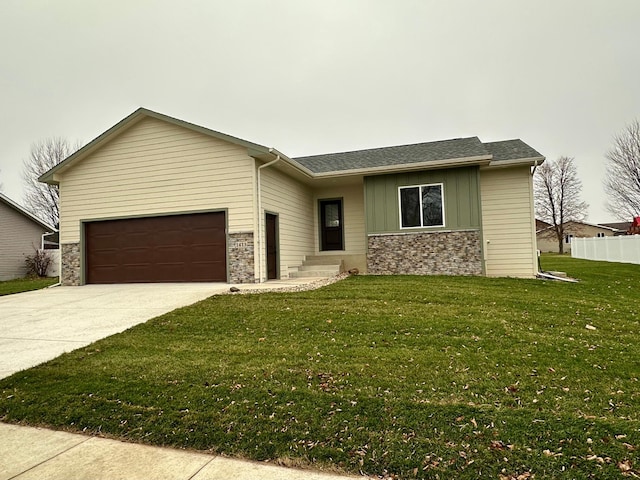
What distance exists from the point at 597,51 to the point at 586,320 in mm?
12427

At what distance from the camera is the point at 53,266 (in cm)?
2198

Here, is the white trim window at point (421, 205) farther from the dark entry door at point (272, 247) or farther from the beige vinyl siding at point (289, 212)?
the dark entry door at point (272, 247)

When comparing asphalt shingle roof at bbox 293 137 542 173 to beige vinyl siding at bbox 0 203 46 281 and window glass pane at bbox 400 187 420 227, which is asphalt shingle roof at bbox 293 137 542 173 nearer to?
window glass pane at bbox 400 187 420 227

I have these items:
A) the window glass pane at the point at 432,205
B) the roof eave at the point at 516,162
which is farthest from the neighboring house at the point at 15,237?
the roof eave at the point at 516,162

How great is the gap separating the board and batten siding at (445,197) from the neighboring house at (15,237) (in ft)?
62.8

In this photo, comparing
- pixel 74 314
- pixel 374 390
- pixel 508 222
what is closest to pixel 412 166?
pixel 508 222

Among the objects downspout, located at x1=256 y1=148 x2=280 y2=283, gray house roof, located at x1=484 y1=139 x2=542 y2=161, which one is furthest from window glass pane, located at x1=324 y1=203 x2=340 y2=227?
gray house roof, located at x1=484 y1=139 x2=542 y2=161

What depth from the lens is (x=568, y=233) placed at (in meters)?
49.8

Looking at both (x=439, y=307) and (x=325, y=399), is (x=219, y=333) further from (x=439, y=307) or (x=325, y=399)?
(x=439, y=307)

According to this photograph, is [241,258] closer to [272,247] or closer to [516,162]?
[272,247]

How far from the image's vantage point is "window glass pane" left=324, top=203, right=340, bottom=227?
1457 cm

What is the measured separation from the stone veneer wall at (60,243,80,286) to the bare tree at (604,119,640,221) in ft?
97.3

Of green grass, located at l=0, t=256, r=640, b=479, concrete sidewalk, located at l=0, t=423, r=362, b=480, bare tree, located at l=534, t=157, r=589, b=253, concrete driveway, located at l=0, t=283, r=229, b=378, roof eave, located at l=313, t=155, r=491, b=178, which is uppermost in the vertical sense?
bare tree, located at l=534, t=157, r=589, b=253

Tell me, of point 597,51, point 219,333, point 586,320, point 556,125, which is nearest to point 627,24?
point 597,51
